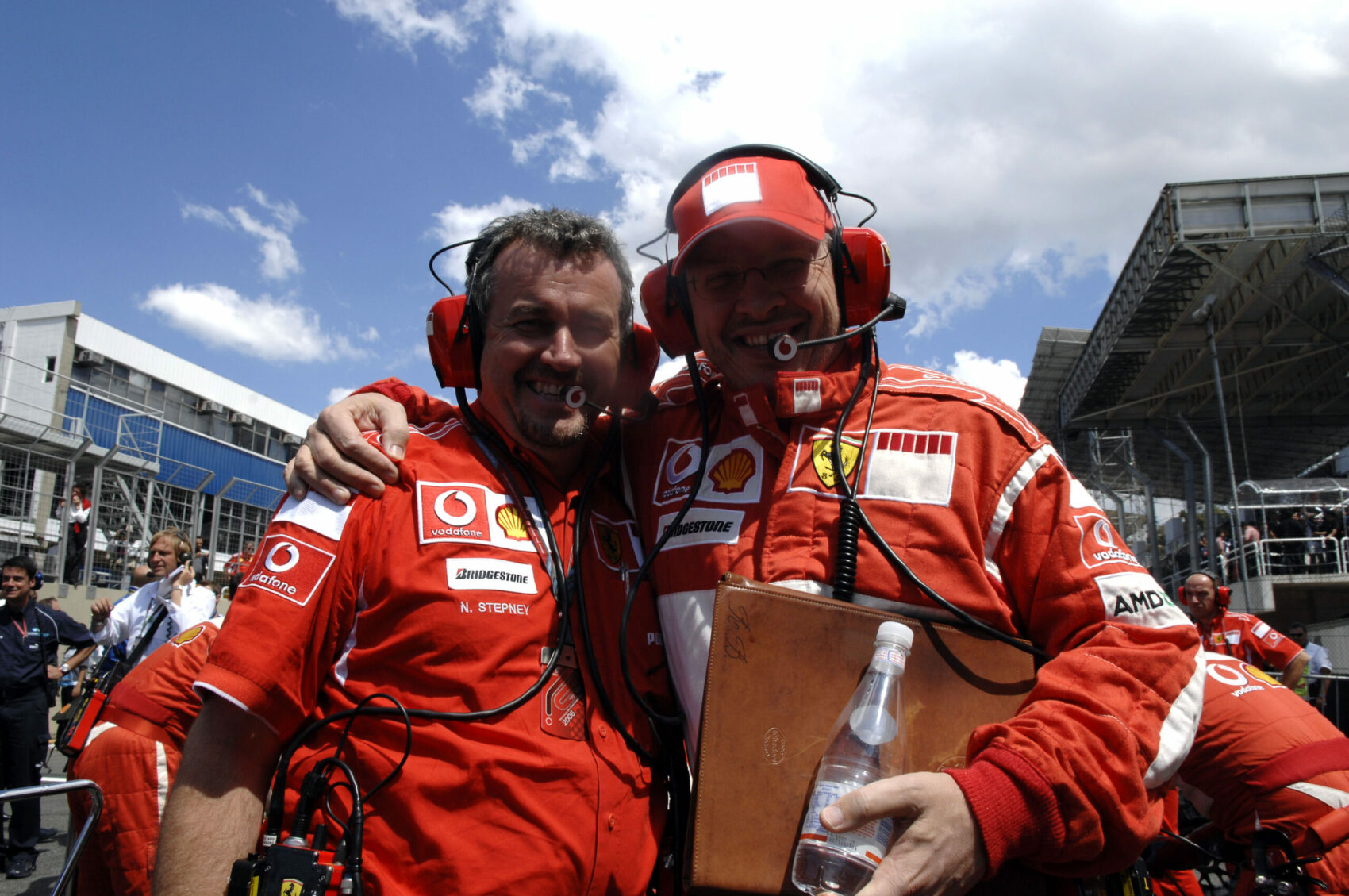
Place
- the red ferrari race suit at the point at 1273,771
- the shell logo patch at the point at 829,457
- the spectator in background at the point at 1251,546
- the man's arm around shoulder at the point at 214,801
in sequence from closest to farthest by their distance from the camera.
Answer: the man's arm around shoulder at the point at 214,801, the shell logo patch at the point at 829,457, the red ferrari race suit at the point at 1273,771, the spectator in background at the point at 1251,546

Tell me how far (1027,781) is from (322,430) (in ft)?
6.02

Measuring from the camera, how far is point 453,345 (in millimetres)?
2574

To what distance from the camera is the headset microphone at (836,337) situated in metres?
2.19

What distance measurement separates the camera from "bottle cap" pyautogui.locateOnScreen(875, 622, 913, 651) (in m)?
1.62

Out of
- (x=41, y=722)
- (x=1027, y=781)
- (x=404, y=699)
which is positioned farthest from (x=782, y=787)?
(x=41, y=722)

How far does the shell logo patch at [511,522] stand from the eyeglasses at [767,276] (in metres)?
0.80

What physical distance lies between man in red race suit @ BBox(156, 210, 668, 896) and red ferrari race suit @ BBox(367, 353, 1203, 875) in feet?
0.70

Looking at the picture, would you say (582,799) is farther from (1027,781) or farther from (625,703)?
(1027,781)

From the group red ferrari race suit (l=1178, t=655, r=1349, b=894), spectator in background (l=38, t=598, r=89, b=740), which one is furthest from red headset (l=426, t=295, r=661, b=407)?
spectator in background (l=38, t=598, r=89, b=740)

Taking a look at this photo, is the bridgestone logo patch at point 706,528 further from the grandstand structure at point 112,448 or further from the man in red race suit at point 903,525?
the grandstand structure at point 112,448

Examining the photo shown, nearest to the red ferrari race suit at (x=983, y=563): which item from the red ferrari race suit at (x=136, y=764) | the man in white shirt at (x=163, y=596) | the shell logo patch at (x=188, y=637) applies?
the red ferrari race suit at (x=136, y=764)

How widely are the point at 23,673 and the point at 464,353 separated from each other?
270 inches

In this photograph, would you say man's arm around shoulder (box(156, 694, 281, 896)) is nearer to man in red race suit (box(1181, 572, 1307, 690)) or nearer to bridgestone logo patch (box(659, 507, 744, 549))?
bridgestone logo patch (box(659, 507, 744, 549))

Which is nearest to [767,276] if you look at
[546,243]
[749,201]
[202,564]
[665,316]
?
[749,201]
